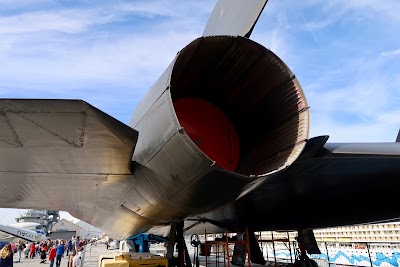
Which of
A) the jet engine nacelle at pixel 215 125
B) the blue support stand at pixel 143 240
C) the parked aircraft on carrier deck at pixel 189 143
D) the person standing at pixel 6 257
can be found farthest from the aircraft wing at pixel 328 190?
the person standing at pixel 6 257

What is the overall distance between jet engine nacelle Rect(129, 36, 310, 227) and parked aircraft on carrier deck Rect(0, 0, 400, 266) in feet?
0.03

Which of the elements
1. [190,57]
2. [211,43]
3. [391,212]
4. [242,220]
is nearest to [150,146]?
[190,57]

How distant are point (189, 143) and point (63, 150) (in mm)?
1002

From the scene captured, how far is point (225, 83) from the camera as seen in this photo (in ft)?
9.71

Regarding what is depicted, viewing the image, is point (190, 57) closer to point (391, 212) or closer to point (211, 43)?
point (211, 43)

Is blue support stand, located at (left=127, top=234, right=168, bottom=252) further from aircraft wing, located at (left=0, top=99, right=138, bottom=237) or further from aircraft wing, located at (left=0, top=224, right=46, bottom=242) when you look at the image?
aircraft wing, located at (left=0, top=224, right=46, bottom=242)

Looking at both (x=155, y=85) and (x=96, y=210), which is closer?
(x=155, y=85)

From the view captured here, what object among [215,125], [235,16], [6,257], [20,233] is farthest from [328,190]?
[20,233]

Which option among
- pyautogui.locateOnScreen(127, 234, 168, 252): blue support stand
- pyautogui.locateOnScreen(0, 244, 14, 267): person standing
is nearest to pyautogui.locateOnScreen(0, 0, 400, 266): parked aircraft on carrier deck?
pyautogui.locateOnScreen(127, 234, 168, 252): blue support stand

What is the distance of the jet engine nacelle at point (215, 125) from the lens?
2.24 metres

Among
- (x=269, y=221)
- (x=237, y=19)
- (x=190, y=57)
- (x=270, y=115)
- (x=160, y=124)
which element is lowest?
(x=269, y=221)

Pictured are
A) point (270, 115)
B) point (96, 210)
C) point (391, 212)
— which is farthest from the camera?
point (391, 212)

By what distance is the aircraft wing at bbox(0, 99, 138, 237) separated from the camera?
1870 millimetres

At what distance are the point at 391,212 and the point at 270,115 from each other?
5.07 meters
